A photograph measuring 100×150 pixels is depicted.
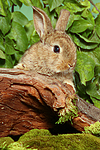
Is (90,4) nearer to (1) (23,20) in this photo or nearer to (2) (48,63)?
(1) (23,20)

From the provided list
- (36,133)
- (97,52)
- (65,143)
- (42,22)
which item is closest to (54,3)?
(42,22)

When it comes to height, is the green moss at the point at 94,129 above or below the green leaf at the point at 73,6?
below

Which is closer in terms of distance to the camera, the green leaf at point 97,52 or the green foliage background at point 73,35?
the green foliage background at point 73,35

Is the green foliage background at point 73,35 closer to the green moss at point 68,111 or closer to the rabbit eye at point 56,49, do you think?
the rabbit eye at point 56,49

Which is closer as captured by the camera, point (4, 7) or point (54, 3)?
point (4, 7)

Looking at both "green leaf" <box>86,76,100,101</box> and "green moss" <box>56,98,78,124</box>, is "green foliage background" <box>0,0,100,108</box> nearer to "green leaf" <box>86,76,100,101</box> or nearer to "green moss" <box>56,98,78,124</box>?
"green leaf" <box>86,76,100,101</box>

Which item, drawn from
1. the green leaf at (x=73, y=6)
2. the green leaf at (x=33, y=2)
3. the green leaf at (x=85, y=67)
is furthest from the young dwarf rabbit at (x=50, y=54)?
the green leaf at (x=73, y=6)

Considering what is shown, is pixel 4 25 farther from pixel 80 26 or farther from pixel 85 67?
pixel 85 67
